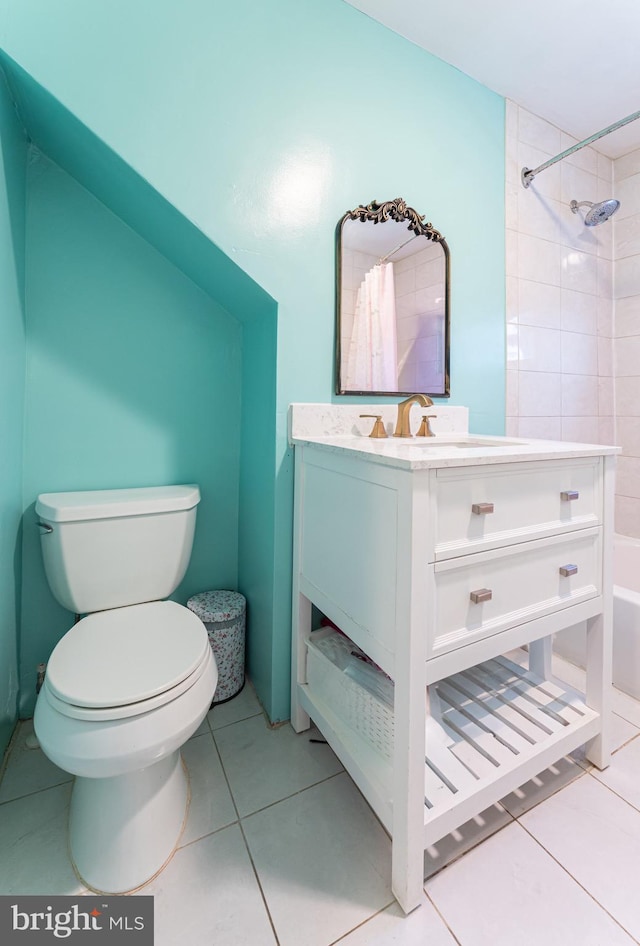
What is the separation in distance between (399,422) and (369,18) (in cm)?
139

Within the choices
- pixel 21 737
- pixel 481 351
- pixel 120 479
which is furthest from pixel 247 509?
pixel 481 351

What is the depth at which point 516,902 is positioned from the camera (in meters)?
0.88

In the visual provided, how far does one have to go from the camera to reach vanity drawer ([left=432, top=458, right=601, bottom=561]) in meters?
0.87

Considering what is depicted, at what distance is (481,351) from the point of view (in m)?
1.74

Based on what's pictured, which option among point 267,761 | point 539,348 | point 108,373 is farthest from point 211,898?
point 539,348

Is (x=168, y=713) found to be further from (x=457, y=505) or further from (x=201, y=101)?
(x=201, y=101)

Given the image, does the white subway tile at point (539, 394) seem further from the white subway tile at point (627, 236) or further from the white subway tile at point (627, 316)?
the white subway tile at point (627, 236)

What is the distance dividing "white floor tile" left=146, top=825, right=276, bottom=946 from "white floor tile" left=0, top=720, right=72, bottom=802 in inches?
17.8

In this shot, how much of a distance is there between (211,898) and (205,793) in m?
0.26

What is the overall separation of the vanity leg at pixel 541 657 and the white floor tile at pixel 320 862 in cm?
75

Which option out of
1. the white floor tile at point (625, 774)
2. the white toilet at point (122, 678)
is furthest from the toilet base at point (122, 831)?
the white floor tile at point (625, 774)

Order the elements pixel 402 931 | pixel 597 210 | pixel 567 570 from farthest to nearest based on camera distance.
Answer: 1. pixel 597 210
2. pixel 567 570
3. pixel 402 931

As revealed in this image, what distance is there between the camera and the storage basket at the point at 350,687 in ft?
3.35

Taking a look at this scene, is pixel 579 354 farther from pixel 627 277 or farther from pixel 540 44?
pixel 540 44
